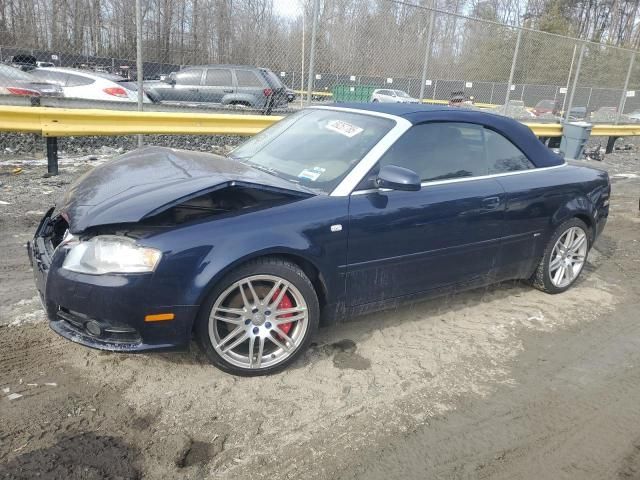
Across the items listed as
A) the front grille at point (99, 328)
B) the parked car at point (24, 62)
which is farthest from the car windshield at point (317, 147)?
the parked car at point (24, 62)

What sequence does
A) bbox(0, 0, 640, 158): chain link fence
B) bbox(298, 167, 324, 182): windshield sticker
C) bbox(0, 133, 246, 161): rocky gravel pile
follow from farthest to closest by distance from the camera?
bbox(0, 133, 246, 161): rocky gravel pile < bbox(0, 0, 640, 158): chain link fence < bbox(298, 167, 324, 182): windshield sticker

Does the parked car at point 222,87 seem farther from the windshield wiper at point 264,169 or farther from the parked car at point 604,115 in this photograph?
the parked car at point 604,115

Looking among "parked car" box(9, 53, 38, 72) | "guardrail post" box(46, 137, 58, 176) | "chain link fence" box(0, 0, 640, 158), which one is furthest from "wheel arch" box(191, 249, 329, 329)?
"parked car" box(9, 53, 38, 72)

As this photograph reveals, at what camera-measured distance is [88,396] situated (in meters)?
2.73

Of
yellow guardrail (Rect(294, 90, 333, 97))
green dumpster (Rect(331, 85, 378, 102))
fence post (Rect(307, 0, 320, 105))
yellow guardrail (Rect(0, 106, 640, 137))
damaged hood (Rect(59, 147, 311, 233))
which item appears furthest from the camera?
green dumpster (Rect(331, 85, 378, 102))

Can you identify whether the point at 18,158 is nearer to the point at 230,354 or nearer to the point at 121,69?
the point at 121,69

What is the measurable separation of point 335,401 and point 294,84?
7.28 metres

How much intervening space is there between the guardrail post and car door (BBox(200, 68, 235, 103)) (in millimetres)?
4018

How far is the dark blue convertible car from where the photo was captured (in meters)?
2.65

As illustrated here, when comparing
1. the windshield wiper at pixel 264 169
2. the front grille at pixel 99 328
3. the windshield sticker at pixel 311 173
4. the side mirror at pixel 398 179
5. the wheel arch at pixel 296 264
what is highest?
the side mirror at pixel 398 179

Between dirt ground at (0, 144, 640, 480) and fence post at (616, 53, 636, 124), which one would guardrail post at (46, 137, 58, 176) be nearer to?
dirt ground at (0, 144, 640, 480)

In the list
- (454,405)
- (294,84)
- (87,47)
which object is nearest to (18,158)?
(87,47)

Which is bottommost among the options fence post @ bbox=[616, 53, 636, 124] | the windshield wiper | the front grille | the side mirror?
the front grille

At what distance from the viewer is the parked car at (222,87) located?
10.1 meters
